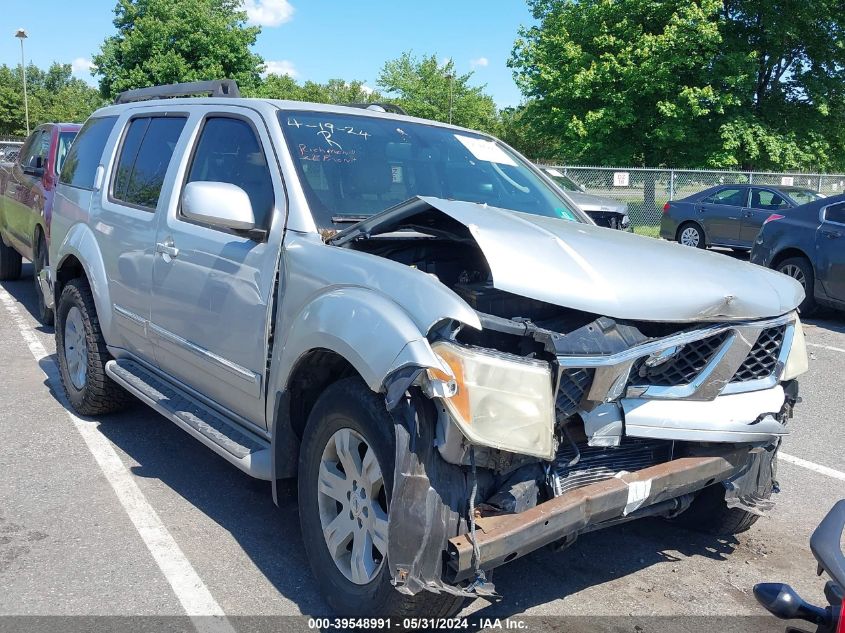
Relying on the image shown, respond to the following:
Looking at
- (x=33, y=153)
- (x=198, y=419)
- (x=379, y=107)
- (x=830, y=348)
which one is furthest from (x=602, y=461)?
(x=33, y=153)

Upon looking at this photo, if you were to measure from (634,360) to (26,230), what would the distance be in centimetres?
837

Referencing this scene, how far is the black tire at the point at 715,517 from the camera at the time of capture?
3.71m

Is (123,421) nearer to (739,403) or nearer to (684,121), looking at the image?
(739,403)

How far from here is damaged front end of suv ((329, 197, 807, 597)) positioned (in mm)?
2502

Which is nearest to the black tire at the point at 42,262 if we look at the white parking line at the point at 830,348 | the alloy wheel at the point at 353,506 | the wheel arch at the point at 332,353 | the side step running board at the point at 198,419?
the side step running board at the point at 198,419

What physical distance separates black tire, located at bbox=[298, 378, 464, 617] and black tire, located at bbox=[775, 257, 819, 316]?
26.4ft

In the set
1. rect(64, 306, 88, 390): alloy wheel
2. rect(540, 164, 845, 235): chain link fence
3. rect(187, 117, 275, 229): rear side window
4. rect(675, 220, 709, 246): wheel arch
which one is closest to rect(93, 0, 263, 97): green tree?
rect(540, 164, 845, 235): chain link fence

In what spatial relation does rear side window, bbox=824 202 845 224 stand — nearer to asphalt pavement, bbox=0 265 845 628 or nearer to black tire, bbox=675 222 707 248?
asphalt pavement, bbox=0 265 845 628

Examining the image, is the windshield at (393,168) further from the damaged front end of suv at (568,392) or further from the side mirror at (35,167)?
the side mirror at (35,167)

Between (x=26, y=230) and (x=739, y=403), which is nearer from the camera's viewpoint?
(x=739, y=403)

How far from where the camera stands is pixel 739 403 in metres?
3.01

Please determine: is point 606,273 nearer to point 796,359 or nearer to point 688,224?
point 796,359

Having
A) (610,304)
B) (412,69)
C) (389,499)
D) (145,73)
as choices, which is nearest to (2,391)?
(389,499)

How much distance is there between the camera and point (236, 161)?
Answer: 13.1 feet
